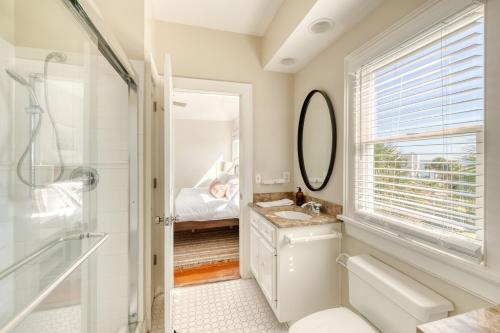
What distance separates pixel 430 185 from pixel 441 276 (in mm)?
431

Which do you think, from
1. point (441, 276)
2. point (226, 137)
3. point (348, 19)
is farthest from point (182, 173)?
point (441, 276)

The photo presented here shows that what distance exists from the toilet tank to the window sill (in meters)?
0.10

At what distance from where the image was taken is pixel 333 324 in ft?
3.69

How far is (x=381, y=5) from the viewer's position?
1.36 m

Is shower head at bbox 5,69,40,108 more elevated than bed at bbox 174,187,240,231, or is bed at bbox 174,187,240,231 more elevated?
shower head at bbox 5,69,40,108

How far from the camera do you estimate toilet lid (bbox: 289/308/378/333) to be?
109 centimetres

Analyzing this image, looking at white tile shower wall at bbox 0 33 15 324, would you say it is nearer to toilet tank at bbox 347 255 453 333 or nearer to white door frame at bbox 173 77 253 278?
white door frame at bbox 173 77 253 278

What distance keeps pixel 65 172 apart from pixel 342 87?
6.62 feet

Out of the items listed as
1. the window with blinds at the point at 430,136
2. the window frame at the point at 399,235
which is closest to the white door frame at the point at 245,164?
the window frame at the point at 399,235

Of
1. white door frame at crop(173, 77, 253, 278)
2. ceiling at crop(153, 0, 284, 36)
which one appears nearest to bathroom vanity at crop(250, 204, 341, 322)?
white door frame at crop(173, 77, 253, 278)

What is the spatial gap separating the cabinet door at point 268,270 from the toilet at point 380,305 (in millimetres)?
494

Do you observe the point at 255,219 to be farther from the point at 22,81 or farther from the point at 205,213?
the point at 22,81

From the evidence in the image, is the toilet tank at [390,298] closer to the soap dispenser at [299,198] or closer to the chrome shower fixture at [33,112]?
the soap dispenser at [299,198]

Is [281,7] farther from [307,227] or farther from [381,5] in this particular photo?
[307,227]
